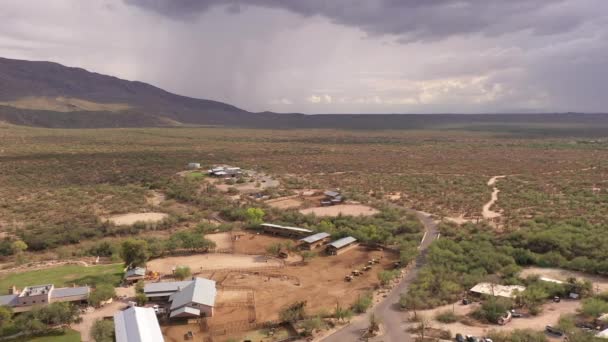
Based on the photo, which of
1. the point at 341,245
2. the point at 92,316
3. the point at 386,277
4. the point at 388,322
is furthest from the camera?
the point at 341,245

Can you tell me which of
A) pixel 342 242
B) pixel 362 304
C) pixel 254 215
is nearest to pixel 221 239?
pixel 254 215

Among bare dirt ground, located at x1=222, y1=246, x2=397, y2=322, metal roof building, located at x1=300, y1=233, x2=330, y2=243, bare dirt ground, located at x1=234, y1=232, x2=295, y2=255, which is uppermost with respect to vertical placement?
metal roof building, located at x1=300, y1=233, x2=330, y2=243

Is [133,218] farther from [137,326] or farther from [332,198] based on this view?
[137,326]

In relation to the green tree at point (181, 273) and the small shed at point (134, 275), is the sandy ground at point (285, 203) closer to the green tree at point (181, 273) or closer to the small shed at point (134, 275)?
the green tree at point (181, 273)

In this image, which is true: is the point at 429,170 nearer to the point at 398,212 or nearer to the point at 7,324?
the point at 398,212

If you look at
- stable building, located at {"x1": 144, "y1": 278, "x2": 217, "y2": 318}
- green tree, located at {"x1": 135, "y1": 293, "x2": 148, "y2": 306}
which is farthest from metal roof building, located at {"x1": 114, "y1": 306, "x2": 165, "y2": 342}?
green tree, located at {"x1": 135, "y1": 293, "x2": 148, "y2": 306}

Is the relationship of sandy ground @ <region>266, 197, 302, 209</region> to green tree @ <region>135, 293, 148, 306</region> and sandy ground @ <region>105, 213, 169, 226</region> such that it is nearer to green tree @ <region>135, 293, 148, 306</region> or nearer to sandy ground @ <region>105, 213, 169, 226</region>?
sandy ground @ <region>105, 213, 169, 226</region>
